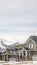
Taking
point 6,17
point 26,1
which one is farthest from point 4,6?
point 26,1

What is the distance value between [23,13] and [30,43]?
350 mm

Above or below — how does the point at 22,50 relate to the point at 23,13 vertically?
below

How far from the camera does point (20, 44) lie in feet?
5.29

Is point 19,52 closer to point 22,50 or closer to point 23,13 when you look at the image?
point 22,50

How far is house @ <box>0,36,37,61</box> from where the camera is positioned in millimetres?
1548

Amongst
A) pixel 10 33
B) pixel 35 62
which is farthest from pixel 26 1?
pixel 35 62

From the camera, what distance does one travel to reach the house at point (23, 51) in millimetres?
1548

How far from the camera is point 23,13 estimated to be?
1661mm

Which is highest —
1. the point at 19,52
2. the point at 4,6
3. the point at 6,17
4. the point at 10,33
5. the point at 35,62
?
the point at 4,6

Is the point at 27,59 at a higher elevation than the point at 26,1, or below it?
below

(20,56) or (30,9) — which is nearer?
(20,56)

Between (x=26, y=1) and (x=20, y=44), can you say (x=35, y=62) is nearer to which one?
(x=20, y=44)

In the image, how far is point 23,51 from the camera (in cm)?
155

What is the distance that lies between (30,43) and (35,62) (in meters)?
0.21
